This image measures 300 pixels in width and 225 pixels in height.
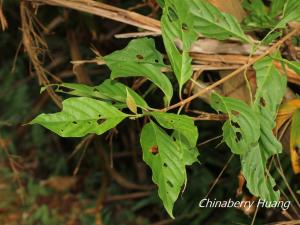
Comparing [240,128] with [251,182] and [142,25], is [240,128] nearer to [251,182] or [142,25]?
[251,182]

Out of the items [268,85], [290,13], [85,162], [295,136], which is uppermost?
[290,13]

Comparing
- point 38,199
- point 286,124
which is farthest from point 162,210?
point 286,124

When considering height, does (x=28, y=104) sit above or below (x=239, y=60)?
below

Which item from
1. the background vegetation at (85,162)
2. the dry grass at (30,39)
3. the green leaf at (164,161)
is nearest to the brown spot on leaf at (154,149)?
the green leaf at (164,161)

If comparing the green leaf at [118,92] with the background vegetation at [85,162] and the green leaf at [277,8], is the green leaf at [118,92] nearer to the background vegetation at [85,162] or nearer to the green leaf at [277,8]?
the green leaf at [277,8]

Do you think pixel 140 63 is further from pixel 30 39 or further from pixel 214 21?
pixel 30 39

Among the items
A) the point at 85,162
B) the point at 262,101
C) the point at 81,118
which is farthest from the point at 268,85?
the point at 85,162
